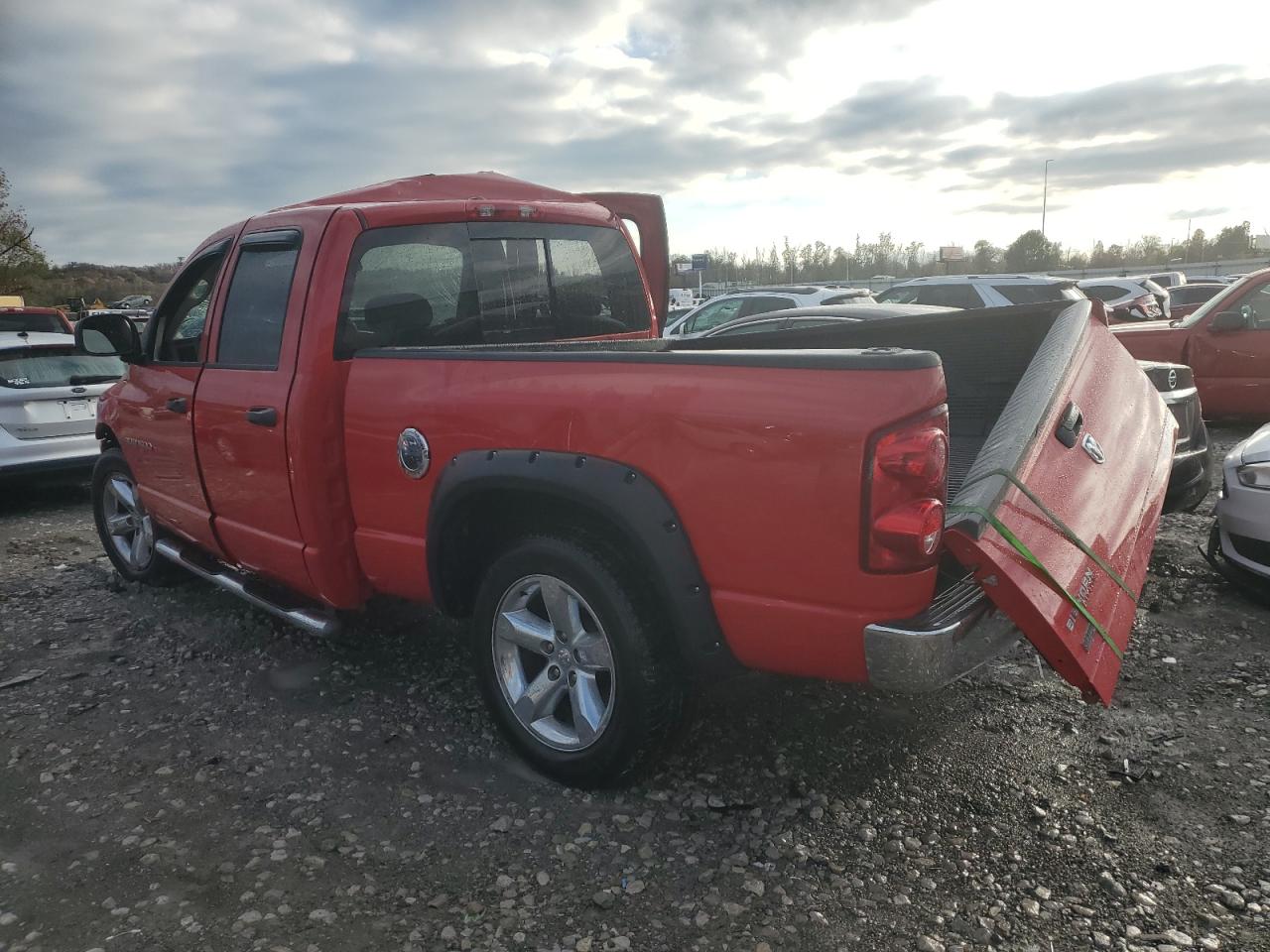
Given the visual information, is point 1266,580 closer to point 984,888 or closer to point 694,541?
point 984,888

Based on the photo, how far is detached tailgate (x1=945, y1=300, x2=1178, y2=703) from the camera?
7.80 ft

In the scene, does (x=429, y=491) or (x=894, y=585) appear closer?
(x=894, y=585)

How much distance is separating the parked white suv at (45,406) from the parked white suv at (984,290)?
8.86 metres

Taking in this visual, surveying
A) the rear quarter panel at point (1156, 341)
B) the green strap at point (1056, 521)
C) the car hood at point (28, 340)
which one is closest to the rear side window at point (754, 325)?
the rear quarter panel at point (1156, 341)

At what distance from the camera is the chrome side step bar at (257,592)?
12.2ft

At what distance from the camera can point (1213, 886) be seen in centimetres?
247

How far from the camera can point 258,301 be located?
395 centimetres

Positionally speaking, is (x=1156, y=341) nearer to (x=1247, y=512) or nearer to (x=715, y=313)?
(x=715, y=313)

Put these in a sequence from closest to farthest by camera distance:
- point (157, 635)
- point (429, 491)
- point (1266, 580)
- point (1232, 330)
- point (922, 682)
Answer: point (922, 682)
point (429, 491)
point (1266, 580)
point (157, 635)
point (1232, 330)

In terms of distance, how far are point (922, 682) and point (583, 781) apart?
1227mm

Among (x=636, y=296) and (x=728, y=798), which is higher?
(x=636, y=296)

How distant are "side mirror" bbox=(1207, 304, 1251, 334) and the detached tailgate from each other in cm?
602

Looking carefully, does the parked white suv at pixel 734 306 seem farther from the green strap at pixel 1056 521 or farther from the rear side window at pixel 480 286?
the green strap at pixel 1056 521

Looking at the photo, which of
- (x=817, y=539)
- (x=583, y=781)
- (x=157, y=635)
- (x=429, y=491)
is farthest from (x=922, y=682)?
(x=157, y=635)
